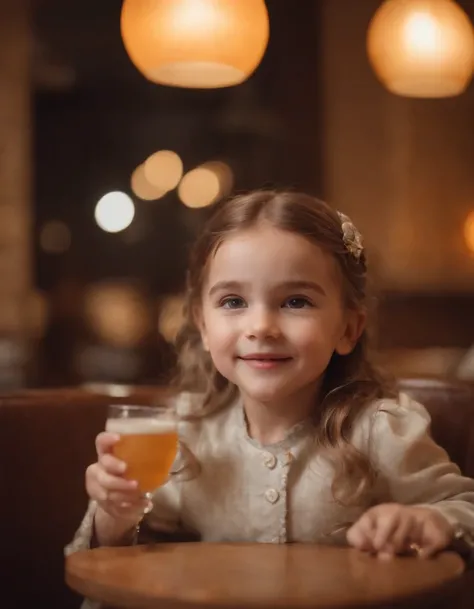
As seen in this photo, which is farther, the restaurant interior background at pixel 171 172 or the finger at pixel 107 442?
the restaurant interior background at pixel 171 172

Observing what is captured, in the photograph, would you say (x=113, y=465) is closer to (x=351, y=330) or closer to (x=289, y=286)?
(x=289, y=286)

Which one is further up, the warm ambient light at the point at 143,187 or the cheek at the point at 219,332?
the warm ambient light at the point at 143,187

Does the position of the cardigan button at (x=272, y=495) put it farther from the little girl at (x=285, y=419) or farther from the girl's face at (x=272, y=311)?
the girl's face at (x=272, y=311)

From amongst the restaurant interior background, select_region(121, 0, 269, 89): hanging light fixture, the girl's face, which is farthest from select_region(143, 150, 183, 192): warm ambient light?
the girl's face

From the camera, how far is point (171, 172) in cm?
597

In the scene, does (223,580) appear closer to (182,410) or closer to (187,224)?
(182,410)

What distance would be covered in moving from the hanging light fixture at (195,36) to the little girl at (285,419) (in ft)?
1.77

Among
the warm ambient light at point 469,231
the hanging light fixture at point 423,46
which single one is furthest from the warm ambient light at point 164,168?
the hanging light fixture at point 423,46

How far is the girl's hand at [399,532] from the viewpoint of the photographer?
131 cm

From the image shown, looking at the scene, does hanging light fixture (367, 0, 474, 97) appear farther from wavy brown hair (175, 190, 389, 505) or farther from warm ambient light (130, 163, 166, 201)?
warm ambient light (130, 163, 166, 201)

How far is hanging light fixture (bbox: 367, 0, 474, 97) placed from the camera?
8.48 ft

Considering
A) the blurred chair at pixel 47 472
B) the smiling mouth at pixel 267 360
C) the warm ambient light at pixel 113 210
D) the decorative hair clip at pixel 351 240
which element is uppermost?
the warm ambient light at pixel 113 210

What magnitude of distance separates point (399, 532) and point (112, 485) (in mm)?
393

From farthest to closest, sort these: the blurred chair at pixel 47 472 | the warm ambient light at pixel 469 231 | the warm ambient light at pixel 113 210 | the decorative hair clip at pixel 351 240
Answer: the warm ambient light at pixel 113 210 < the warm ambient light at pixel 469 231 < the blurred chair at pixel 47 472 < the decorative hair clip at pixel 351 240
